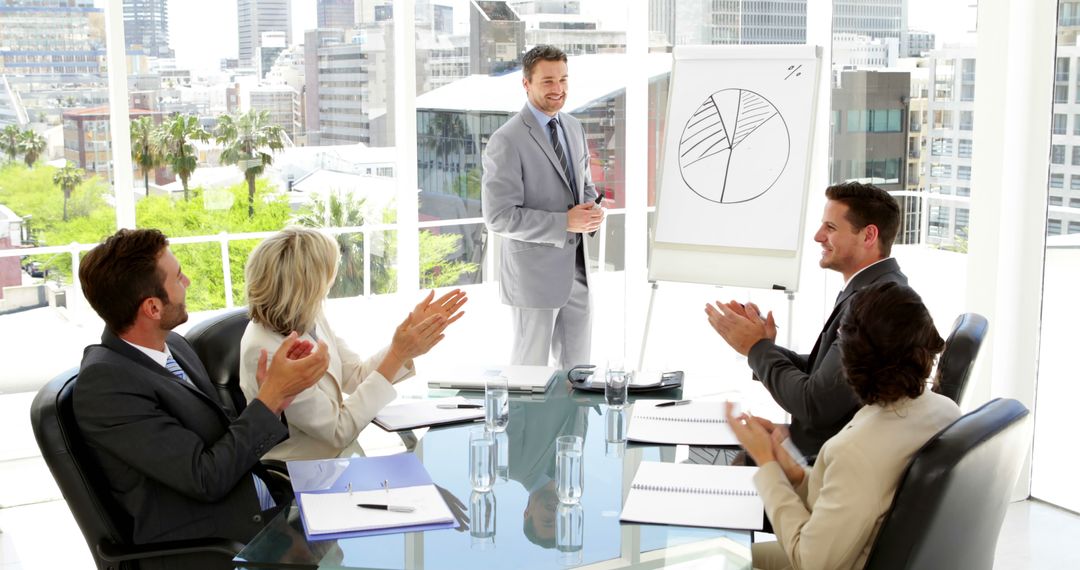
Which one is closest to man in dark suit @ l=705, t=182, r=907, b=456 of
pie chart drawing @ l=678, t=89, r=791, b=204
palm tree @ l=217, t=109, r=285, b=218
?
pie chart drawing @ l=678, t=89, r=791, b=204

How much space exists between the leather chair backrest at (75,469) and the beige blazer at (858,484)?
1314mm

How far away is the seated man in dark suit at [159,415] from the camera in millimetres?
2047

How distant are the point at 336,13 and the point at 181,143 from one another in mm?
1020

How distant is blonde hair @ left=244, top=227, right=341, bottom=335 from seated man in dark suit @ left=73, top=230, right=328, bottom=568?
0.23m

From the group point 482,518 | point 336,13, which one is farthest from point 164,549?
point 336,13

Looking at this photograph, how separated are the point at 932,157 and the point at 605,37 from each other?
6.50ft

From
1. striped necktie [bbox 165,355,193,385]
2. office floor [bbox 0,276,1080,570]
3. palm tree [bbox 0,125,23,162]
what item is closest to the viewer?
striped necktie [bbox 165,355,193,385]

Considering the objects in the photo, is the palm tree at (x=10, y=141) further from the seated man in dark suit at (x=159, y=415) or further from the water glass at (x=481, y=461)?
the water glass at (x=481, y=461)

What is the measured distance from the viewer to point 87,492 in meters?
2.04

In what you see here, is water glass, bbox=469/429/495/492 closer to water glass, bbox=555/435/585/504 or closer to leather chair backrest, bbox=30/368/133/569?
water glass, bbox=555/435/585/504

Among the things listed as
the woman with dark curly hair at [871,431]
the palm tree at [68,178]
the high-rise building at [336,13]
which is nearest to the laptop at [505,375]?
the woman with dark curly hair at [871,431]

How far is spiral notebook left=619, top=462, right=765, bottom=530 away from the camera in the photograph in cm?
192

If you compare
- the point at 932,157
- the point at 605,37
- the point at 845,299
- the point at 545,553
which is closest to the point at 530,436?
the point at 545,553

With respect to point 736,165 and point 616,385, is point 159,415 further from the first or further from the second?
point 736,165
